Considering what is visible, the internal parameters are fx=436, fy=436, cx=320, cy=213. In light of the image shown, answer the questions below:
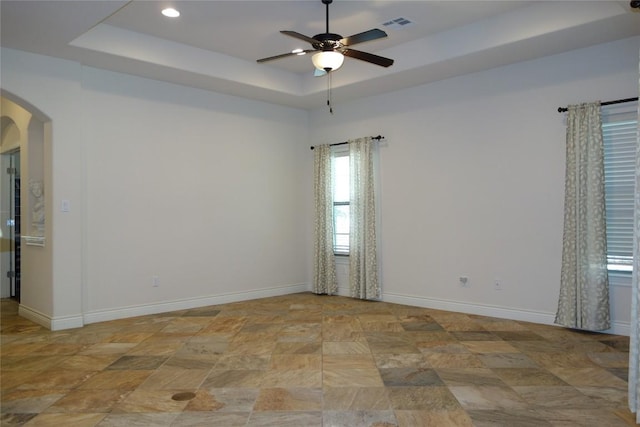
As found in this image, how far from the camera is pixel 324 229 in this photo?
6.89m

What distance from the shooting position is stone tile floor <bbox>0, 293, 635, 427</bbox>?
2764 mm

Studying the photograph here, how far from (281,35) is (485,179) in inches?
118

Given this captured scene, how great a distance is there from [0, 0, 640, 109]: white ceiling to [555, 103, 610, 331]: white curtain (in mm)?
929

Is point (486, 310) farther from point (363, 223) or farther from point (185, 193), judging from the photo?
point (185, 193)

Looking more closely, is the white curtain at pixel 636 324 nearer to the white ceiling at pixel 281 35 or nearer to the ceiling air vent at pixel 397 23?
the white ceiling at pixel 281 35

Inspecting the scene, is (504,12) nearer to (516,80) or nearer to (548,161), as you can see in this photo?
(516,80)

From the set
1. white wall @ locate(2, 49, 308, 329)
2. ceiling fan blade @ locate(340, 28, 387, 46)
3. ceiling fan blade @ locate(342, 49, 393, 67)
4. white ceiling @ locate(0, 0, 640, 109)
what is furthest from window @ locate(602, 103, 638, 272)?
white wall @ locate(2, 49, 308, 329)

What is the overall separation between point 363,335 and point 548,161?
282 centimetres

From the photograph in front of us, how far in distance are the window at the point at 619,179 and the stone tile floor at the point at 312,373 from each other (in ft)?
2.83

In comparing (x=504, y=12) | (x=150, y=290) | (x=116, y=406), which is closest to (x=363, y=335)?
(x=116, y=406)

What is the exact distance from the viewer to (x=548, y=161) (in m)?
4.86

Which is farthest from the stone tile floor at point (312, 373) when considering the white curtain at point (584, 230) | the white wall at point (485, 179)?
the white wall at point (485, 179)

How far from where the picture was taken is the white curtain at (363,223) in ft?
20.6

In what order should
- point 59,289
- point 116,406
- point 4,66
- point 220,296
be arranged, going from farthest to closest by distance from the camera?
point 220,296 < point 59,289 < point 4,66 < point 116,406
